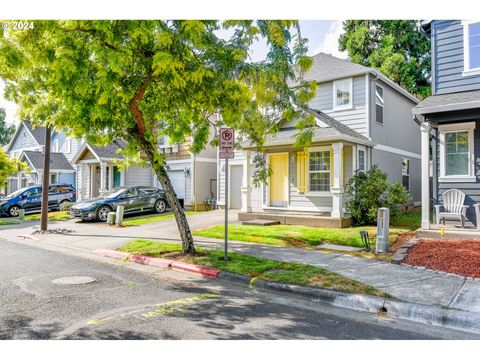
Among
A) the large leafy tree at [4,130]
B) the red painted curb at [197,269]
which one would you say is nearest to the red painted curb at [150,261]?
the red painted curb at [197,269]

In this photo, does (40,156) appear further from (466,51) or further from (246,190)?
(466,51)

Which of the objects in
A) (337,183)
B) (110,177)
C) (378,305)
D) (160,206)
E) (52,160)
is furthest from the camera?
(52,160)

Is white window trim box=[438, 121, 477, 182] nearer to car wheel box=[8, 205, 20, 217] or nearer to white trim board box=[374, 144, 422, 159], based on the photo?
white trim board box=[374, 144, 422, 159]

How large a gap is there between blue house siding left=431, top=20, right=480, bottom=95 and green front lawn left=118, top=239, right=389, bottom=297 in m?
8.15

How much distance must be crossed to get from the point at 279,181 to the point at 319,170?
1.88 meters

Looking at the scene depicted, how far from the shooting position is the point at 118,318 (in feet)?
15.8

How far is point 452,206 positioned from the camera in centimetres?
1091

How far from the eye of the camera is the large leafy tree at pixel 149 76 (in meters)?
6.41

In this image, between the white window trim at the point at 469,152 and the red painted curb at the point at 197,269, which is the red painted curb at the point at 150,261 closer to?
the red painted curb at the point at 197,269

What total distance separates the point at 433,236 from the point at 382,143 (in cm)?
665

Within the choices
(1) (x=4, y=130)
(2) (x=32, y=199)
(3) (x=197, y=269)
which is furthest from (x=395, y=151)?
(1) (x=4, y=130)

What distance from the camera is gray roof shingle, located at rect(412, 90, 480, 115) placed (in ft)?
32.1

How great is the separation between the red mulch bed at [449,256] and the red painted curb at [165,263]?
405cm

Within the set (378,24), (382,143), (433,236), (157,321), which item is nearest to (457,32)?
(382,143)
